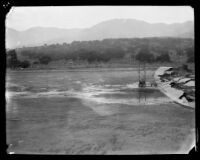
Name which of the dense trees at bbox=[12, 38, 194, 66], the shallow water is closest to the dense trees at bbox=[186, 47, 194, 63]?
the dense trees at bbox=[12, 38, 194, 66]

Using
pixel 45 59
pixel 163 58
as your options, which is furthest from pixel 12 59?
pixel 163 58

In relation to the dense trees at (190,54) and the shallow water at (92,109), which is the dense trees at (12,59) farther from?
the dense trees at (190,54)

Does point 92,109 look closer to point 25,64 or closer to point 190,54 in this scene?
point 25,64

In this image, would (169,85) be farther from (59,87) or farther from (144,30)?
(59,87)

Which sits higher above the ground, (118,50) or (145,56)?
(118,50)
